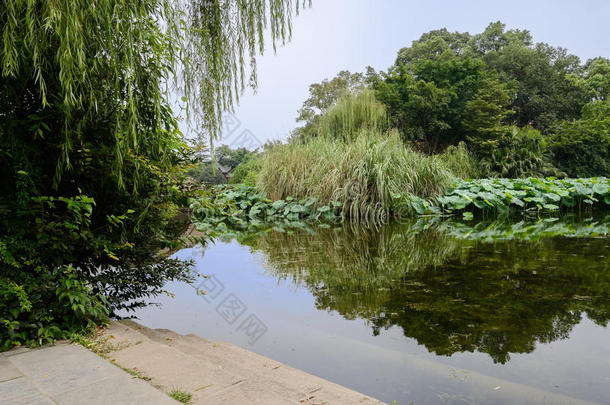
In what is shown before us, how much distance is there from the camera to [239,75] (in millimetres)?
2262

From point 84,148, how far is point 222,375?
A: 107 cm

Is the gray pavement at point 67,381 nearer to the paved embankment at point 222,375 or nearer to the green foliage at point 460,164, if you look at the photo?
the paved embankment at point 222,375

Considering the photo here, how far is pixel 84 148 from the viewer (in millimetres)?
1560

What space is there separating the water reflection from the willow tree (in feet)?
3.75

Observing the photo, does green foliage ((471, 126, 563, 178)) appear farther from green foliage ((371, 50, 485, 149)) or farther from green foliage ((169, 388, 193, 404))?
green foliage ((169, 388, 193, 404))

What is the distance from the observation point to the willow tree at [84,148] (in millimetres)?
1310

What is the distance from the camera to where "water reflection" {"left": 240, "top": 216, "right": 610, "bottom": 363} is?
68.0 inches

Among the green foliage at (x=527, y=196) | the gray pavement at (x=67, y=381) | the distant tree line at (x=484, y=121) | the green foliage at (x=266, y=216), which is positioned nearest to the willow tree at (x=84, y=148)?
the gray pavement at (x=67, y=381)

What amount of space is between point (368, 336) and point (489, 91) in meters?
14.3

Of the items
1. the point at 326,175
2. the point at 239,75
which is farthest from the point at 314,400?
the point at 326,175

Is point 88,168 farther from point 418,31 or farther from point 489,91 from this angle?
point 418,31

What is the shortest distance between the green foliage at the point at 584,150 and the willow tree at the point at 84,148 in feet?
50.1

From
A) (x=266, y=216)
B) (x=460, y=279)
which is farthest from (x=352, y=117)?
(x=460, y=279)

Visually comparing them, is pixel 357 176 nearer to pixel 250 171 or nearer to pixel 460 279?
pixel 250 171
